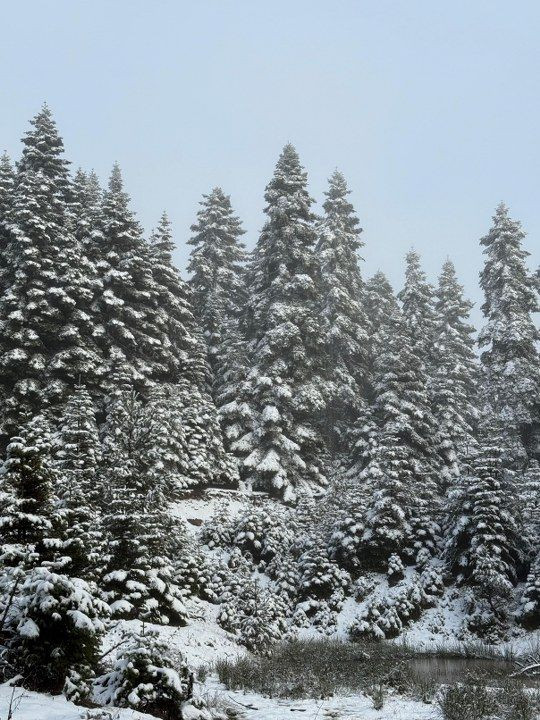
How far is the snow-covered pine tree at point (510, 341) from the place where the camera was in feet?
107

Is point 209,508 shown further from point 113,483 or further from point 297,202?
point 297,202

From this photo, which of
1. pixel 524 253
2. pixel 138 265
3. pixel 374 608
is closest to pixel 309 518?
pixel 374 608

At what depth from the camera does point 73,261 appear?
97.6 feet

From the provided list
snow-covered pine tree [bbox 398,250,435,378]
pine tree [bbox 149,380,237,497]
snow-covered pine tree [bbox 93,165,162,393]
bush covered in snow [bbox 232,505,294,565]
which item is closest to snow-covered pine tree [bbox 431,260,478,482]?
snow-covered pine tree [bbox 398,250,435,378]

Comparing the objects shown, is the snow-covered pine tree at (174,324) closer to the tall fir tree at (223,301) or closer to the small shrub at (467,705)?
the tall fir tree at (223,301)

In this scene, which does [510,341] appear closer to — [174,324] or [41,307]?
[174,324]

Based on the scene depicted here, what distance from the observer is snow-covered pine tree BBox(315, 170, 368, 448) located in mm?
36875

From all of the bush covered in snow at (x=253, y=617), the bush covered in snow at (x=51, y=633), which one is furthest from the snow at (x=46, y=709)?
the bush covered in snow at (x=253, y=617)

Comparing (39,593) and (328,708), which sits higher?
(39,593)

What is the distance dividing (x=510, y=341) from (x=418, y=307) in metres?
10.4

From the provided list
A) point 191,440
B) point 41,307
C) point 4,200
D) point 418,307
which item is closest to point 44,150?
point 4,200

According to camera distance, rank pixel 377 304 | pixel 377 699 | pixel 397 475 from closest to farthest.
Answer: pixel 377 699 → pixel 397 475 → pixel 377 304

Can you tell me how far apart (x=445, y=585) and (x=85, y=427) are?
15.6m

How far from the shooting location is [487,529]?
22.6m
